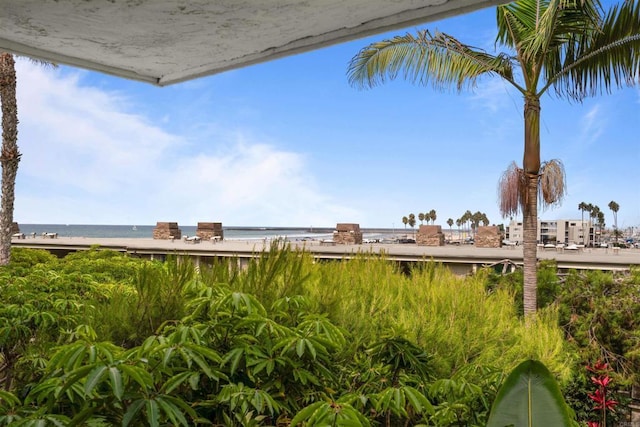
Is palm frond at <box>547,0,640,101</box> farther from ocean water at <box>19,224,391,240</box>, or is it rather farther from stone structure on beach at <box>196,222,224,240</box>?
ocean water at <box>19,224,391,240</box>

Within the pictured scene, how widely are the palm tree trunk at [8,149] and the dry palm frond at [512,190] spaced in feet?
32.6

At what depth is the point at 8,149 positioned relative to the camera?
1031 cm

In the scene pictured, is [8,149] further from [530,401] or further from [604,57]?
[530,401]

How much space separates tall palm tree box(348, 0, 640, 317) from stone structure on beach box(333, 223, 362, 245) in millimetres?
13368

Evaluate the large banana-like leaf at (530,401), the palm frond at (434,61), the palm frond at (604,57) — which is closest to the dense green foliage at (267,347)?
the large banana-like leaf at (530,401)

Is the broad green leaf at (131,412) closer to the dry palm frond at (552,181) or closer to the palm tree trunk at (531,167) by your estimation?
the palm tree trunk at (531,167)

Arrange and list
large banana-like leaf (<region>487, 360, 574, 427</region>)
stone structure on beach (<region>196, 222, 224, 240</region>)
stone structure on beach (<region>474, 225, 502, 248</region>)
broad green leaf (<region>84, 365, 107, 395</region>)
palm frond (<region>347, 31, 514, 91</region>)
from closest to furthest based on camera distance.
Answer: large banana-like leaf (<region>487, 360, 574, 427</region>) → broad green leaf (<region>84, 365, 107, 395</region>) → palm frond (<region>347, 31, 514, 91</region>) → stone structure on beach (<region>474, 225, 502, 248</region>) → stone structure on beach (<region>196, 222, 224, 240</region>)

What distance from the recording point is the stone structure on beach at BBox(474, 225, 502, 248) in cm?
2042

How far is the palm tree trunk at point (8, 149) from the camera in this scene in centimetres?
1023

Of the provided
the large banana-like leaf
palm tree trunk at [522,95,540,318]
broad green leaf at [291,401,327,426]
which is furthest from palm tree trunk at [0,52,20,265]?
the large banana-like leaf

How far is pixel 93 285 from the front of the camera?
150 inches

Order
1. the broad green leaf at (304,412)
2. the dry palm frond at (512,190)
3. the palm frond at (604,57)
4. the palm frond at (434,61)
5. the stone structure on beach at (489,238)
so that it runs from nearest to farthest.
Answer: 1. the broad green leaf at (304,412)
2. the palm frond at (604,57)
3. the dry palm frond at (512,190)
4. the palm frond at (434,61)
5. the stone structure on beach at (489,238)

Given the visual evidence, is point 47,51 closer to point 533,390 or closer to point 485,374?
point 533,390

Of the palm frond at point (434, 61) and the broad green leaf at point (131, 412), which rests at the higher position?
the palm frond at point (434, 61)
